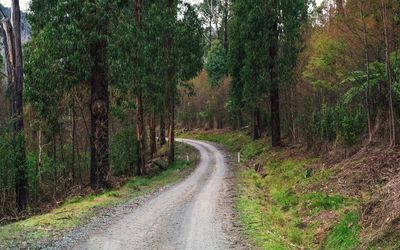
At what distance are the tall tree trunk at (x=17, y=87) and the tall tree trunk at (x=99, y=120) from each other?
9.07ft

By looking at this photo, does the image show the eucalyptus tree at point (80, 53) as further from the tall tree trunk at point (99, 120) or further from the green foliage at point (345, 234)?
the green foliage at point (345, 234)

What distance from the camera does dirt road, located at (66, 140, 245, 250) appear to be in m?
9.32

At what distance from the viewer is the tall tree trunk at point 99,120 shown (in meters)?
17.3

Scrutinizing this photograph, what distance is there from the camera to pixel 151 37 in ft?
75.8

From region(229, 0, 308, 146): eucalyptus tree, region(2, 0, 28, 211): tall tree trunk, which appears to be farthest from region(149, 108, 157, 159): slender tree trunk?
region(2, 0, 28, 211): tall tree trunk

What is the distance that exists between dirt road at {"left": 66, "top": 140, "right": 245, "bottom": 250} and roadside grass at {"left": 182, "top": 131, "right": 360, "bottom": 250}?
0.64 meters

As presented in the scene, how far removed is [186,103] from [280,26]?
4446cm

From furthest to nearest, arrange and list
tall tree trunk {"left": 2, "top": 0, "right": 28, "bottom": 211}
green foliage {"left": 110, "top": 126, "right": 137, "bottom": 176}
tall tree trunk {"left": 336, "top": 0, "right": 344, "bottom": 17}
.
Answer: green foliage {"left": 110, "top": 126, "right": 137, "bottom": 176}, tall tree trunk {"left": 336, "top": 0, "right": 344, "bottom": 17}, tall tree trunk {"left": 2, "top": 0, "right": 28, "bottom": 211}

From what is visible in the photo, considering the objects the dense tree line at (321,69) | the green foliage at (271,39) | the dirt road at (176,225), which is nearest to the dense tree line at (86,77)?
the green foliage at (271,39)

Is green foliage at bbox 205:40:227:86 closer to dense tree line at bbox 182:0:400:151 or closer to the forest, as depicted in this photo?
dense tree line at bbox 182:0:400:151

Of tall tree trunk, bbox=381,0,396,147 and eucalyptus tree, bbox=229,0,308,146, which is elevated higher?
eucalyptus tree, bbox=229,0,308,146

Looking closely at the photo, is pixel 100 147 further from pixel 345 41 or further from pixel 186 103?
pixel 186 103

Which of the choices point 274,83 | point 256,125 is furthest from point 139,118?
point 256,125

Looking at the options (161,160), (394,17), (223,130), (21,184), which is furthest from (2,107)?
(394,17)
